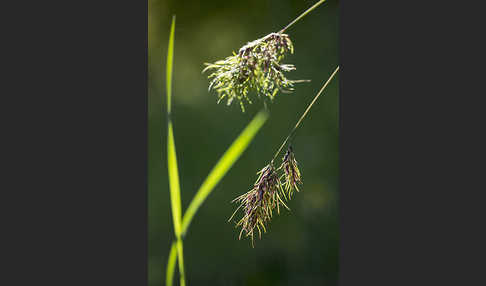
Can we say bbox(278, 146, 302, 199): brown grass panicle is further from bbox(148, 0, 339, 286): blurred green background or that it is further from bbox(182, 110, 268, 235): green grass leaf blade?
bbox(182, 110, 268, 235): green grass leaf blade

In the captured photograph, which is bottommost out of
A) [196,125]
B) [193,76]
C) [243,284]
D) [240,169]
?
[243,284]

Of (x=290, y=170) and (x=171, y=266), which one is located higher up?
(x=290, y=170)

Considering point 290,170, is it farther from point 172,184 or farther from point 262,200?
point 172,184

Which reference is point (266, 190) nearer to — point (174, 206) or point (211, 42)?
point (174, 206)

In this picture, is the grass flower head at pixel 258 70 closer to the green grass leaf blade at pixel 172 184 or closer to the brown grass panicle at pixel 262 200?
the green grass leaf blade at pixel 172 184

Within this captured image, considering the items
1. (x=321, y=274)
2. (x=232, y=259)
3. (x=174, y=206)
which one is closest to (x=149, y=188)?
(x=174, y=206)

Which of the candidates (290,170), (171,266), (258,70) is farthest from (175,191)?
(258,70)
